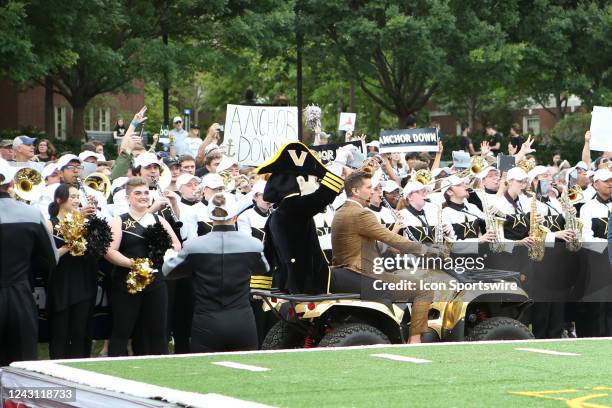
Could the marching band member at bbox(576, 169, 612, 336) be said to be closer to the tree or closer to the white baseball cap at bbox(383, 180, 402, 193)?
the white baseball cap at bbox(383, 180, 402, 193)

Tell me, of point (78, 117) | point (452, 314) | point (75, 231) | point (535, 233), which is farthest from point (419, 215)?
point (78, 117)

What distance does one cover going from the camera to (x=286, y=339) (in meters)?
12.0

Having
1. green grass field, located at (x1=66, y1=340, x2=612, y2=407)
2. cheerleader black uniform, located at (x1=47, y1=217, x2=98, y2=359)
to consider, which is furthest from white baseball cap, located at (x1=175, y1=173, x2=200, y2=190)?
green grass field, located at (x1=66, y1=340, x2=612, y2=407)

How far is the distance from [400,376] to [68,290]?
3.99 meters

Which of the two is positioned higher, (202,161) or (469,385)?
(202,161)

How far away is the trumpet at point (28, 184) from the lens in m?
12.4

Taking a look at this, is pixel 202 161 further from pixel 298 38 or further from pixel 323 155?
pixel 298 38

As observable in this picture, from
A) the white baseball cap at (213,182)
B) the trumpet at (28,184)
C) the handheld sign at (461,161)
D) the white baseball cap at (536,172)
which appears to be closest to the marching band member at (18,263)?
the trumpet at (28,184)

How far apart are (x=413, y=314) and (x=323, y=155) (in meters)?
4.42

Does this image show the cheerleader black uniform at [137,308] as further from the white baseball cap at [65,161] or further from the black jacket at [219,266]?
the white baseball cap at [65,161]

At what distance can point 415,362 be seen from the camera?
1001 centimetres

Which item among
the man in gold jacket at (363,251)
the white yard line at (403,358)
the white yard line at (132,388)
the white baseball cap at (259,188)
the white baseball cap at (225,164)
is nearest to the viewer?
the white yard line at (132,388)

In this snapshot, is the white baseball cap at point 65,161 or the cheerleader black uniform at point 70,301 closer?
the cheerleader black uniform at point 70,301

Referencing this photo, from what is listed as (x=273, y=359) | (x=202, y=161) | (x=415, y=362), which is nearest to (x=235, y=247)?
(x=273, y=359)
